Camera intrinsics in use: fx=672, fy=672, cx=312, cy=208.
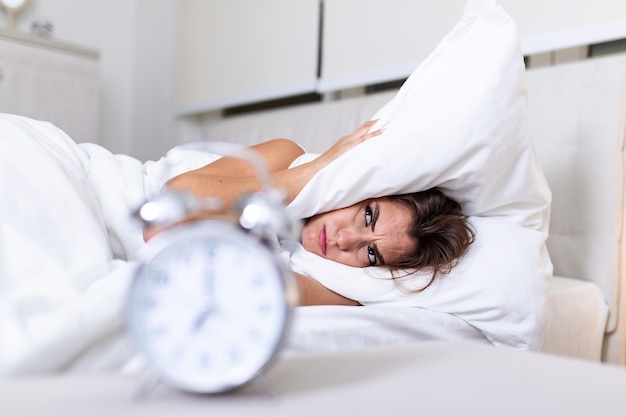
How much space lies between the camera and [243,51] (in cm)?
326

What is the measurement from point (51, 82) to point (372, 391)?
277 centimetres

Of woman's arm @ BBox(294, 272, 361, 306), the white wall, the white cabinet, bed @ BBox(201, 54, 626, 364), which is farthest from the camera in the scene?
the white wall

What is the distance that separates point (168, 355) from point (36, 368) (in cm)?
21

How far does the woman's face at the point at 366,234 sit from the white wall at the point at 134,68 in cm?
248

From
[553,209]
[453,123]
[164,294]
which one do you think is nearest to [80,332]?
[164,294]

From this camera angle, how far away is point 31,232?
0.96m

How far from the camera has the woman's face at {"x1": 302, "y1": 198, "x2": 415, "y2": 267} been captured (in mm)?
1363

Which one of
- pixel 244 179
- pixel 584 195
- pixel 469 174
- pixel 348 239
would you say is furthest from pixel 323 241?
pixel 584 195

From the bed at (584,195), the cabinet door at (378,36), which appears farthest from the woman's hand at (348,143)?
the cabinet door at (378,36)

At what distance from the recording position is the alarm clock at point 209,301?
56cm

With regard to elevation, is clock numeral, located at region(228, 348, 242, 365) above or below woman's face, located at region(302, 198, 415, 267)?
above

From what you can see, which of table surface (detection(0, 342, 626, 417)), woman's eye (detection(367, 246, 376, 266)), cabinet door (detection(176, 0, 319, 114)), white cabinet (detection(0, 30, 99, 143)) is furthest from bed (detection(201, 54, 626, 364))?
white cabinet (detection(0, 30, 99, 143))

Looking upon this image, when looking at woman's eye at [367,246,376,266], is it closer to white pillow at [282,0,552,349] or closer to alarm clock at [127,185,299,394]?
white pillow at [282,0,552,349]

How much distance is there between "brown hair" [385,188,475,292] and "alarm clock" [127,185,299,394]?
30.8 inches
